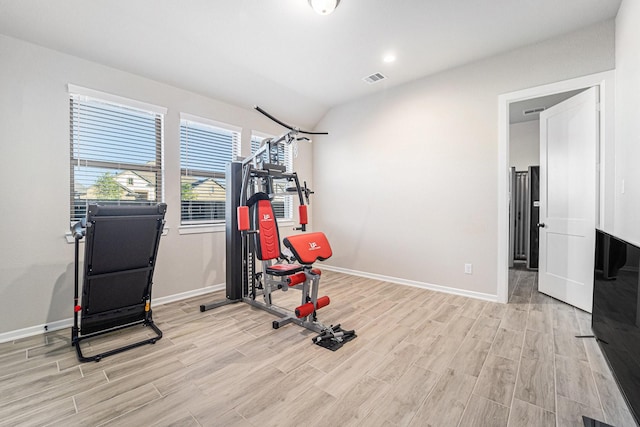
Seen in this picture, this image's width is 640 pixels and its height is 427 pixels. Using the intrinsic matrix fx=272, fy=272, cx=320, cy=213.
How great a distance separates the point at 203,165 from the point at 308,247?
222 centimetres

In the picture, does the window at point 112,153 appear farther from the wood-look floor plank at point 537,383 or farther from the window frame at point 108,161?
the wood-look floor plank at point 537,383

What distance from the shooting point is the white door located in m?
2.90

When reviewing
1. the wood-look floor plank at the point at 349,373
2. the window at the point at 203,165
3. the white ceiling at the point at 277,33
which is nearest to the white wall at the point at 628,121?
the white ceiling at the point at 277,33

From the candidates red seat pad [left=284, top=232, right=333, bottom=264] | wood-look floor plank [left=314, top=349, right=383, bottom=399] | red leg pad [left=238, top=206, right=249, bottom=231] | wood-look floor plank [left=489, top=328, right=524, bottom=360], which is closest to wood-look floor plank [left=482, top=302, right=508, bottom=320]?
wood-look floor plank [left=489, top=328, right=524, bottom=360]

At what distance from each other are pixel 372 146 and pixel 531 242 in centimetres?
364

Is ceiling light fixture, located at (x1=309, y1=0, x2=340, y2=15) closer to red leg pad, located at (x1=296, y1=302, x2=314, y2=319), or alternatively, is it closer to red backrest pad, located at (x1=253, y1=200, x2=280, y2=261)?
red backrest pad, located at (x1=253, y1=200, x2=280, y2=261)

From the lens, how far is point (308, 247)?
2604mm

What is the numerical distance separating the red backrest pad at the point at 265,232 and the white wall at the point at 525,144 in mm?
5334

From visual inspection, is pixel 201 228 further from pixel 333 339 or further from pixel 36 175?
pixel 333 339

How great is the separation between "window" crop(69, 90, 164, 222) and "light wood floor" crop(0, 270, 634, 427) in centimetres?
145

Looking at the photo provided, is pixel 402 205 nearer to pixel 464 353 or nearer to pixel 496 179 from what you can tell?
pixel 496 179

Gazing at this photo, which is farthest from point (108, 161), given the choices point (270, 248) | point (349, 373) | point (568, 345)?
point (568, 345)

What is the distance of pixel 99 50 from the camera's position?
2.77 m

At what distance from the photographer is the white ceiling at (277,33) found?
7.95 ft
